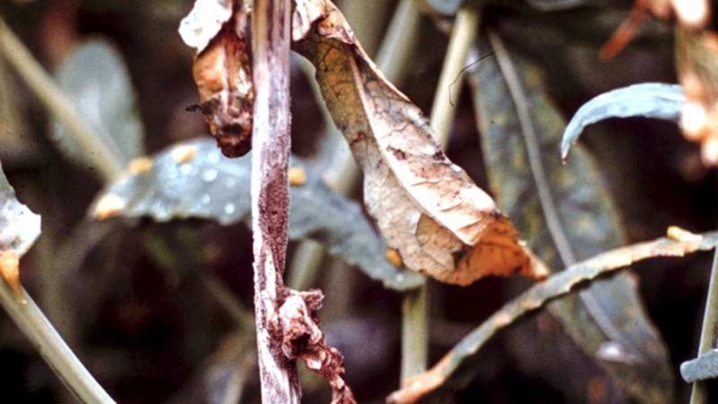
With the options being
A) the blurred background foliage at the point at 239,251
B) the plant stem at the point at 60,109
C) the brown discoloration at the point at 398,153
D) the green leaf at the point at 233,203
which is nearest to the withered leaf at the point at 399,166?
the brown discoloration at the point at 398,153

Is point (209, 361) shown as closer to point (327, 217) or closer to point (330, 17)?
point (327, 217)

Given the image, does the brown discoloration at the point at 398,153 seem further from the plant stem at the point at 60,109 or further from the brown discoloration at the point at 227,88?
the plant stem at the point at 60,109

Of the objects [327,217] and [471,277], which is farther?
[327,217]

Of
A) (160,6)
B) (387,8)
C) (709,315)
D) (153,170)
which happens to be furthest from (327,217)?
(160,6)

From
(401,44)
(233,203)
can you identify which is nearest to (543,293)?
(233,203)

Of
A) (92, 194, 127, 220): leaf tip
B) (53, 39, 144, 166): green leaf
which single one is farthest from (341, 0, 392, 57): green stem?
(92, 194, 127, 220): leaf tip

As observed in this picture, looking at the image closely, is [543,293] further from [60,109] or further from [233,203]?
[60,109]
